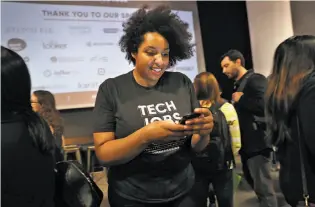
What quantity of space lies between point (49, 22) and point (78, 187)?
11.7 ft

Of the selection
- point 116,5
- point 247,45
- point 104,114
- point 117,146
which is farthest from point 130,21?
point 247,45

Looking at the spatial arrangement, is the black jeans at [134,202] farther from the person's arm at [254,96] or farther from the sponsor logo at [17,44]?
the sponsor logo at [17,44]

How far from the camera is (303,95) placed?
139 centimetres

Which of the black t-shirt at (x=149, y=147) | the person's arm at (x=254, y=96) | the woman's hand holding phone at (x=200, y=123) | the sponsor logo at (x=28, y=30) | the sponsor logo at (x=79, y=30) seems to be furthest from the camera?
the sponsor logo at (x=79, y=30)

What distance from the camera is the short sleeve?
4.64ft

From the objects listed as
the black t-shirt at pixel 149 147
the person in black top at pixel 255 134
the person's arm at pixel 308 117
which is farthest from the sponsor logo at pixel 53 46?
the person's arm at pixel 308 117

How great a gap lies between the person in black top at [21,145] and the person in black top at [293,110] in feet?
2.76

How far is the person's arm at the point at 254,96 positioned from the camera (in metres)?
3.34

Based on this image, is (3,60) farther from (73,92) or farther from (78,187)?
(73,92)

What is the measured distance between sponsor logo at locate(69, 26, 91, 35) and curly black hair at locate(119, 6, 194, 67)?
3217mm

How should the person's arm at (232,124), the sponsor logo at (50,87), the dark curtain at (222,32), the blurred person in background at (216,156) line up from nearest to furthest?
the blurred person in background at (216,156) < the person's arm at (232,124) < the sponsor logo at (50,87) < the dark curtain at (222,32)

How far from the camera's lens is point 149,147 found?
4.66 ft

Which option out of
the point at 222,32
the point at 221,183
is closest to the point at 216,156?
the point at 221,183

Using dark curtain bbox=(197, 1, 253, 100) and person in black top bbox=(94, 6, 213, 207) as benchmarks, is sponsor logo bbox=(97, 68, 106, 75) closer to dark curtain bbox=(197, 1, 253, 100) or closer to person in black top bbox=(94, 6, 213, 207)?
dark curtain bbox=(197, 1, 253, 100)
